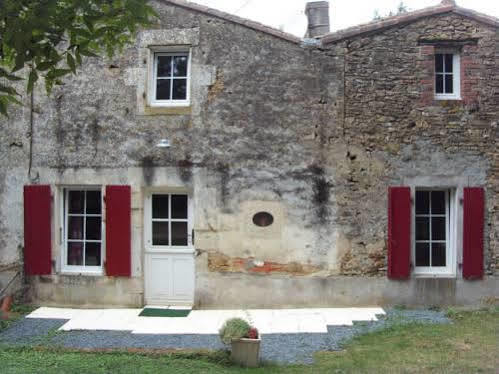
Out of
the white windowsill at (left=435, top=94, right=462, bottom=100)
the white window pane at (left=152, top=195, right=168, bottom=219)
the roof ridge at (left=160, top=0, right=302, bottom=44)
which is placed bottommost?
the white window pane at (left=152, top=195, right=168, bottom=219)

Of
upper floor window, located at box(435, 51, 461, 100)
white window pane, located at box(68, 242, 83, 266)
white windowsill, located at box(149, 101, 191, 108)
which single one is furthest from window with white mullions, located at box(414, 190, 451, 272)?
white window pane, located at box(68, 242, 83, 266)

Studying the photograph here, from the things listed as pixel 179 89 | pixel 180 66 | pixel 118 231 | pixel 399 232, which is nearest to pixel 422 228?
pixel 399 232

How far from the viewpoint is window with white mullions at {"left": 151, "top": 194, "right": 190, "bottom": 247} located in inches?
350

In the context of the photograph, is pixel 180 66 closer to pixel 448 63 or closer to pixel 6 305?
pixel 448 63

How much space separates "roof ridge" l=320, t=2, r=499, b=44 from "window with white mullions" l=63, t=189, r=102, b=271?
4.86 m

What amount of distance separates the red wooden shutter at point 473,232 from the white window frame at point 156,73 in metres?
4.94

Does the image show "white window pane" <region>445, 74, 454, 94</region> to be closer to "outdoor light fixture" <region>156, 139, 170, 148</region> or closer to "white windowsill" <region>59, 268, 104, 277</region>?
"outdoor light fixture" <region>156, 139, 170, 148</region>

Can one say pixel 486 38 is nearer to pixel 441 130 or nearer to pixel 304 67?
pixel 441 130

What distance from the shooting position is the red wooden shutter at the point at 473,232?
8.36m

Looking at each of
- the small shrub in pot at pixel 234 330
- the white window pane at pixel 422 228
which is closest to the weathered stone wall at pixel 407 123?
the white window pane at pixel 422 228

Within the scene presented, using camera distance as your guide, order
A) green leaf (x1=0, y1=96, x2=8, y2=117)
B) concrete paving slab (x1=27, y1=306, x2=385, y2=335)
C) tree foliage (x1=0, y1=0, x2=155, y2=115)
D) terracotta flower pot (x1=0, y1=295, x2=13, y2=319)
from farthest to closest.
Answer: terracotta flower pot (x1=0, y1=295, x2=13, y2=319) → concrete paving slab (x1=27, y1=306, x2=385, y2=335) → green leaf (x1=0, y1=96, x2=8, y2=117) → tree foliage (x1=0, y1=0, x2=155, y2=115)

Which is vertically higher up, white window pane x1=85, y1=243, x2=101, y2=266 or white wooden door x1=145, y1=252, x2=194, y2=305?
white window pane x1=85, y1=243, x2=101, y2=266

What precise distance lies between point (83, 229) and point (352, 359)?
5.20 metres

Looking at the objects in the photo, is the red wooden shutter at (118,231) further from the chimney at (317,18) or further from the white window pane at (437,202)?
the white window pane at (437,202)
